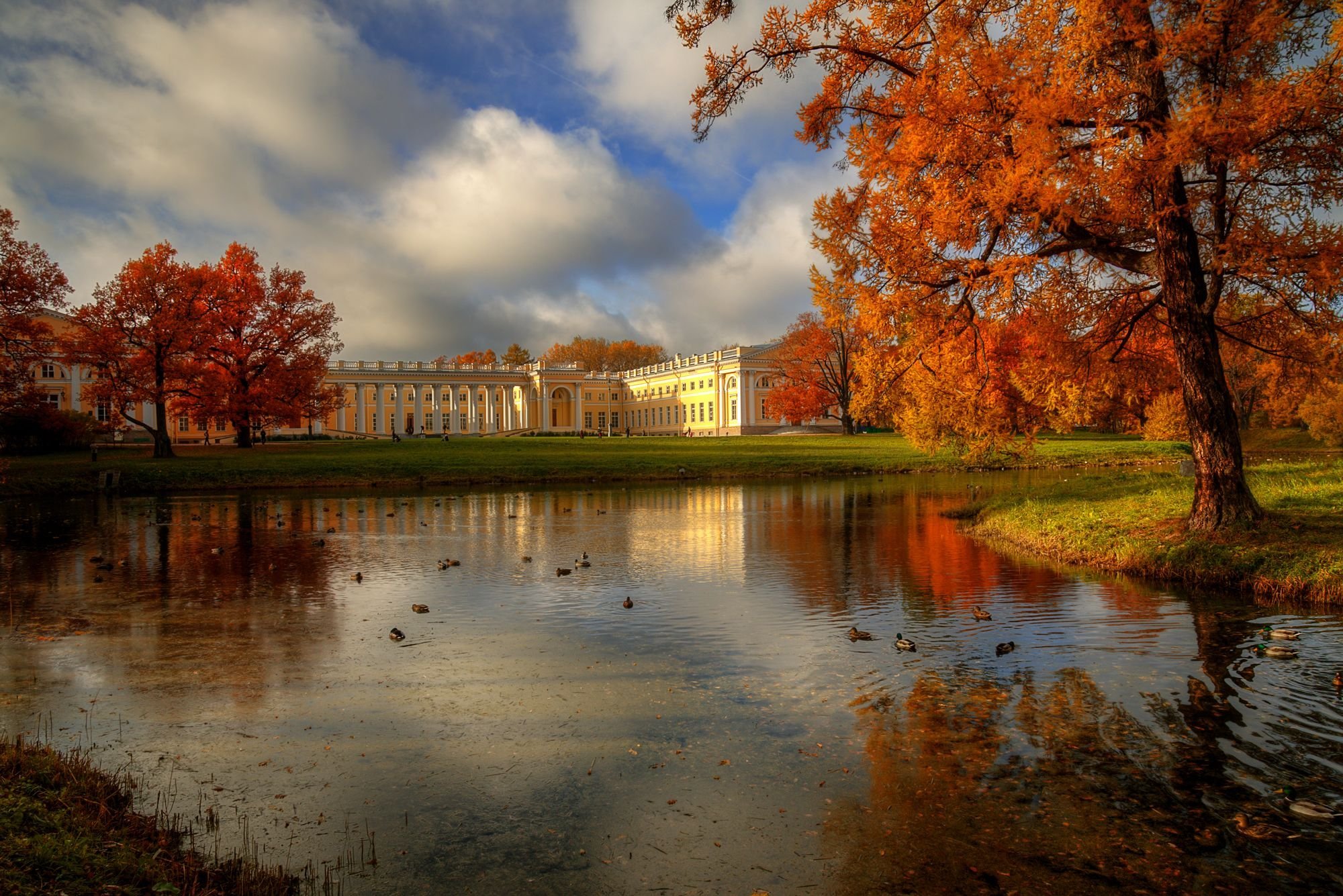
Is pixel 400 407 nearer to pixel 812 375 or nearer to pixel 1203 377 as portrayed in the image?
pixel 812 375

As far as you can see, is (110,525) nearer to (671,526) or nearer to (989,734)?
(671,526)

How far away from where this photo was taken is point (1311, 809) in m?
4.34

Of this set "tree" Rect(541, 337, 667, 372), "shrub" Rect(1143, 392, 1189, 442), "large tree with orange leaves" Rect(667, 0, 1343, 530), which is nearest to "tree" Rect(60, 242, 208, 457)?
"large tree with orange leaves" Rect(667, 0, 1343, 530)

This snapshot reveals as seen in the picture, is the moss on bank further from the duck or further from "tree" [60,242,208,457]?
"tree" [60,242,208,457]

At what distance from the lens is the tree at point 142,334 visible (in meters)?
35.5

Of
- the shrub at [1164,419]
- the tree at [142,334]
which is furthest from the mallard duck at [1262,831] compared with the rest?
the tree at [142,334]

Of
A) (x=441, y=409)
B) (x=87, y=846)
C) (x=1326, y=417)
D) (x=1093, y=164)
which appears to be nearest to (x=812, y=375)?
(x=1326, y=417)

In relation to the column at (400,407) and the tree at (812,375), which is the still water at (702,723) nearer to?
the tree at (812,375)

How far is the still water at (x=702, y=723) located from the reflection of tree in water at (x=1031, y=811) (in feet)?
0.06

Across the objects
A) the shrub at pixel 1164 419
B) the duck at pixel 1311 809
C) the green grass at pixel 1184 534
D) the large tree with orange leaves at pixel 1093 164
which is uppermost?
the large tree with orange leaves at pixel 1093 164

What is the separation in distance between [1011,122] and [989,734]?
7.24 metres

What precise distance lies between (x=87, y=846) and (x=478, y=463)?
33736 mm

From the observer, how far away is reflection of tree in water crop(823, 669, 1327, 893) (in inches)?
150

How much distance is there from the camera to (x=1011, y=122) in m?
9.65
